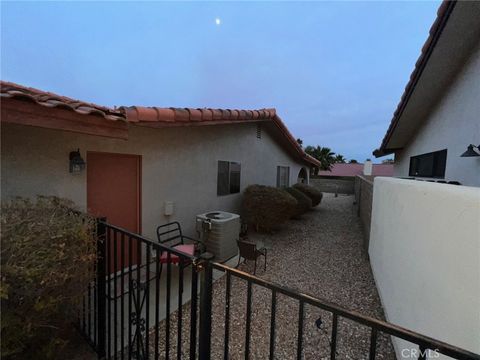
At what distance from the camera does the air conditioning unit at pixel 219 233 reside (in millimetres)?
5355

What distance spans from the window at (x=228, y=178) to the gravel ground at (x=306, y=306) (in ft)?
6.09

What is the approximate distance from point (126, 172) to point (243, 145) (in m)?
4.48

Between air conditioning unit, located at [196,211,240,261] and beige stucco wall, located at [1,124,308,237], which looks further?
air conditioning unit, located at [196,211,240,261]

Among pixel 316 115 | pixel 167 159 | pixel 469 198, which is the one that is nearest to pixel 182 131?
pixel 167 159

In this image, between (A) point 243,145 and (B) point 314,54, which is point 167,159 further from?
(B) point 314,54

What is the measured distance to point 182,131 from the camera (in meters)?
A: 5.62

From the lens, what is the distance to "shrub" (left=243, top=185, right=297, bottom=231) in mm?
7516

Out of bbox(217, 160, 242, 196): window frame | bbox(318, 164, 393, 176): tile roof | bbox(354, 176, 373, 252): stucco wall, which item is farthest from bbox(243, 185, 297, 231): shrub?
bbox(318, 164, 393, 176): tile roof

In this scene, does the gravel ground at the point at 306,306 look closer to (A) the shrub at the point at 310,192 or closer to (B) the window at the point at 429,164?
(B) the window at the point at 429,164

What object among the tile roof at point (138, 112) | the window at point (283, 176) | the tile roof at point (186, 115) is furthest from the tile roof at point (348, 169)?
the tile roof at point (138, 112)

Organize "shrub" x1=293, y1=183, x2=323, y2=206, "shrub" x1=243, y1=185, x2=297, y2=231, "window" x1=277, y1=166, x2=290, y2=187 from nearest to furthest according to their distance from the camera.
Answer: "shrub" x1=243, y1=185, x2=297, y2=231 < "window" x1=277, y1=166, x2=290, y2=187 < "shrub" x1=293, y1=183, x2=323, y2=206

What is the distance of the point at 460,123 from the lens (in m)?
4.23

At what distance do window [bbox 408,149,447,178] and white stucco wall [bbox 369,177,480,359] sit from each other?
3.23 metres

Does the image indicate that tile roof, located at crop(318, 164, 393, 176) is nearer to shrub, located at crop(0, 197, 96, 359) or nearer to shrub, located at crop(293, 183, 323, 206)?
shrub, located at crop(293, 183, 323, 206)
